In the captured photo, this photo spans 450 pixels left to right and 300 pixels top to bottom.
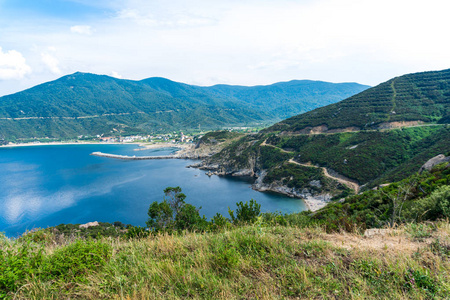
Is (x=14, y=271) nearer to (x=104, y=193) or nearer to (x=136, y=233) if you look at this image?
(x=136, y=233)

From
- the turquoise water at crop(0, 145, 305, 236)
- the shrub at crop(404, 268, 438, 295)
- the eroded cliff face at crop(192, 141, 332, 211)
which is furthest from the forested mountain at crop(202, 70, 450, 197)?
the shrub at crop(404, 268, 438, 295)

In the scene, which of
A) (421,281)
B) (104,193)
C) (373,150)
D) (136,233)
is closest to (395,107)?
(373,150)

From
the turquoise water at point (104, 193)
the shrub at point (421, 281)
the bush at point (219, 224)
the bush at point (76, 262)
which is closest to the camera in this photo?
the shrub at point (421, 281)

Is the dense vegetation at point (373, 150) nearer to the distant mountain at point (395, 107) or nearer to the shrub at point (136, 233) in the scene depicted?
the distant mountain at point (395, 107)

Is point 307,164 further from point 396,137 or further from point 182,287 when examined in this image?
point 182,287

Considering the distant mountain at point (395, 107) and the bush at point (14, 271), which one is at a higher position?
the distant mountain at point (395, 107)

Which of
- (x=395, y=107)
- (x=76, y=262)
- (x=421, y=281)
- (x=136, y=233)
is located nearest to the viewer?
(x=421, y=281)

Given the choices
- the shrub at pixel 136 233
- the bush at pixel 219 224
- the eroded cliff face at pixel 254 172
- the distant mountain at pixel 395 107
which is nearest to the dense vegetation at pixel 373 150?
the distant mountain at pixel 395 107
